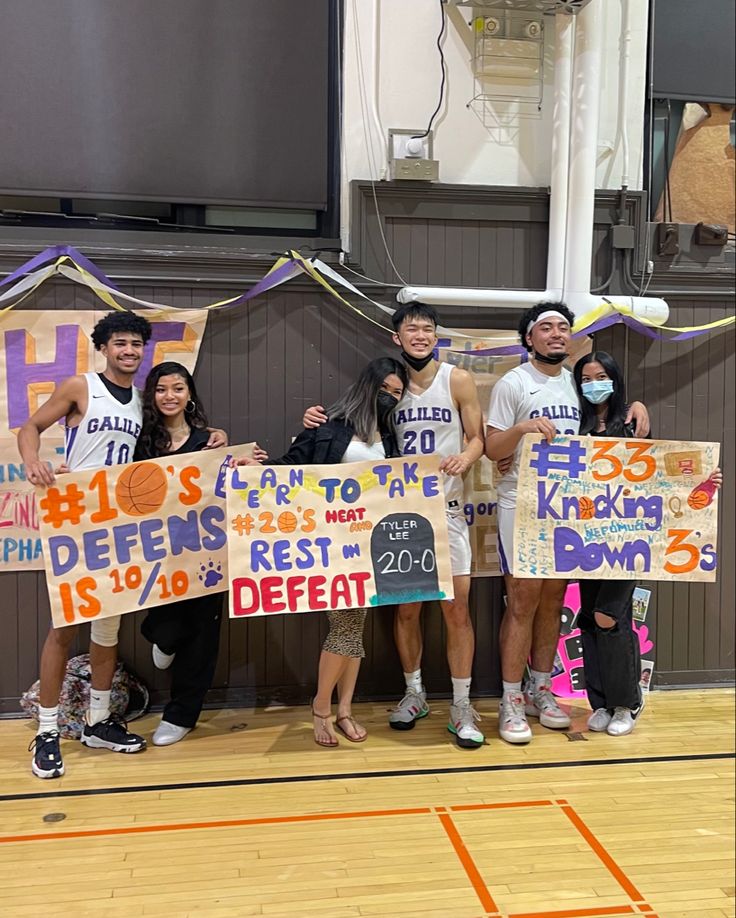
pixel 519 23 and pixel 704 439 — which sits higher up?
pixel 519 23

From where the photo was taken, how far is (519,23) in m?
3.41

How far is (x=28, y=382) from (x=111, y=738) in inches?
52.0

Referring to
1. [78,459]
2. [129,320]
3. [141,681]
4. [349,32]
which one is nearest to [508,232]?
[349,32]

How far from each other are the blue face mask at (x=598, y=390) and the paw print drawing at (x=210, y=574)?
143cm

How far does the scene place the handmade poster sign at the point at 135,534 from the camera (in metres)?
2.72

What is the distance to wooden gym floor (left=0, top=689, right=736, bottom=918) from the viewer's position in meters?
2.05

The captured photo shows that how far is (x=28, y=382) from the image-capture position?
3115 millimetres

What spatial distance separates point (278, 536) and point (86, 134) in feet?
5.59

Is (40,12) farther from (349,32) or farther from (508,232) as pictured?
(508,232)

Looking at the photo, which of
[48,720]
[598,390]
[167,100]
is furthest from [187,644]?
[167,100]

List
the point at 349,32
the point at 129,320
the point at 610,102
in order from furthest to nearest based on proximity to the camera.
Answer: the point at 610,102
the point at 349,32
the point at 129,320

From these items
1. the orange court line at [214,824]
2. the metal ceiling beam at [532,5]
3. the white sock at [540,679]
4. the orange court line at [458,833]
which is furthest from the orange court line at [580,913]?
the metal ceiling beam at [532,5]

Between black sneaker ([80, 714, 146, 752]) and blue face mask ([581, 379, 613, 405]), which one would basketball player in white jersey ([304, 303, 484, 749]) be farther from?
black sneaker ([80, 714, 146, 752])

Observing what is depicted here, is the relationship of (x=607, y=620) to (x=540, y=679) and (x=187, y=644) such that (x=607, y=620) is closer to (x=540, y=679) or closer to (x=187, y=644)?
(x=540, y=679)
